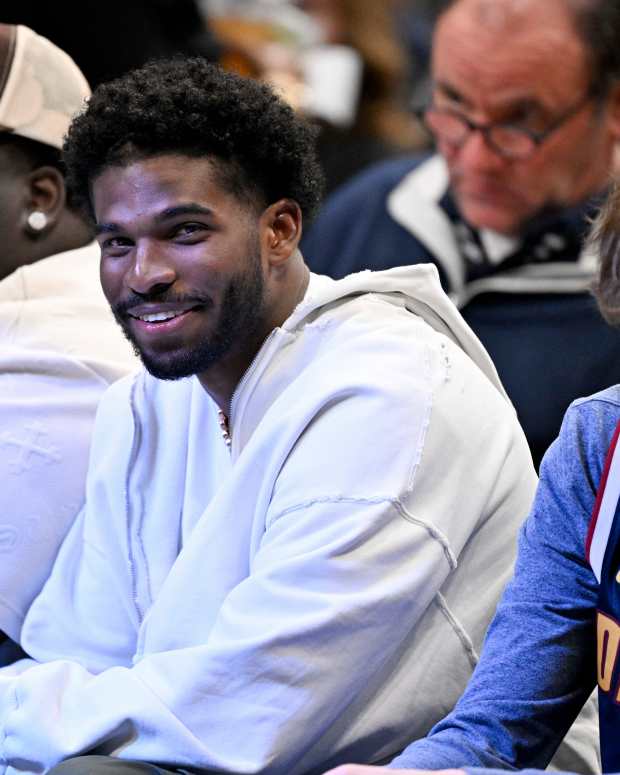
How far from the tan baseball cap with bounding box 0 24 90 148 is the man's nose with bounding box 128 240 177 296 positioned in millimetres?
590

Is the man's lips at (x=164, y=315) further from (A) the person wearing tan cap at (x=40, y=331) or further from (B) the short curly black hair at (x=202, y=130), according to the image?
(A) the person wearing tan cap at (x=40, y=331)

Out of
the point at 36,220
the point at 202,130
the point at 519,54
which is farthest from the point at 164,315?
the point at 519,54

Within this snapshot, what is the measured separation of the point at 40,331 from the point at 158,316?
1.56 ft

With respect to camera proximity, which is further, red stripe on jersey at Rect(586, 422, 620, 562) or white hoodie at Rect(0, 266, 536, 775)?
white hoodie at Rect(0, 266, 536, 775)

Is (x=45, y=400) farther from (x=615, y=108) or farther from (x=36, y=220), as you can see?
(x=615, y=108)

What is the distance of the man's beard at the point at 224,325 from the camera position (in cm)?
190

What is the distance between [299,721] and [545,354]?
1.37m

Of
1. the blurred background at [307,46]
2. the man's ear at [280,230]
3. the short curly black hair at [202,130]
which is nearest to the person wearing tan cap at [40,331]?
the short curly black hair at [202,130]

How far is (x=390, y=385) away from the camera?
70.1 inches

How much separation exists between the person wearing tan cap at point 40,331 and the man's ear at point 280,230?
0.46 meters

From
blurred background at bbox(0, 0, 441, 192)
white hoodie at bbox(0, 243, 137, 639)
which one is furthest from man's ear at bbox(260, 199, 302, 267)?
blurred background at bbox(0, 0, 441, 192)

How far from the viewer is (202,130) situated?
188cm

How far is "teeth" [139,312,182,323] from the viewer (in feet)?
6.21

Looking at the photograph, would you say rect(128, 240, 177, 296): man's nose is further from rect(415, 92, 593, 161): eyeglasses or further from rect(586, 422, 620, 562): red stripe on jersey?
rect(415, 92, 593, 161): eyeglasses
